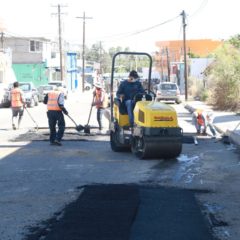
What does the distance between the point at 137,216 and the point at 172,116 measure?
5.41 metres

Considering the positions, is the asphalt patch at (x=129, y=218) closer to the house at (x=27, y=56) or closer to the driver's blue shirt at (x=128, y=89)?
the driver's blue shirt at (x=128, y=89)

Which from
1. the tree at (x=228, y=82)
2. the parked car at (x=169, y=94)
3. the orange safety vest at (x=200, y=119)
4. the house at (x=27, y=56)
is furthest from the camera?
the house at (x=27, y=56)

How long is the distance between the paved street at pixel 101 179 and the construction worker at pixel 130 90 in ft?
3.99

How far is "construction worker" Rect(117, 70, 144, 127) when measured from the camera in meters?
13.4

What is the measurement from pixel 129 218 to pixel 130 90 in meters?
6.51

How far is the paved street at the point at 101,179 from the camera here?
24.3 feet

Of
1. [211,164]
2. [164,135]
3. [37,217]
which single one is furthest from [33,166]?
[37,217]

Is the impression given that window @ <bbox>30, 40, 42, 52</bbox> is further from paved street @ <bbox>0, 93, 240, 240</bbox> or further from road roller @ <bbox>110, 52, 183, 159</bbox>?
road roller @ <bbox>110, 52, 183, 159</bbox>

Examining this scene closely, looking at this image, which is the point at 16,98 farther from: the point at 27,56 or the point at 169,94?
the point at 27,56

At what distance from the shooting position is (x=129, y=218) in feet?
24.0

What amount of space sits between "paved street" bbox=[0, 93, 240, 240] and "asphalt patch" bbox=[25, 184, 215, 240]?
40 millimetres

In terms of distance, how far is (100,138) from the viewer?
682 inches

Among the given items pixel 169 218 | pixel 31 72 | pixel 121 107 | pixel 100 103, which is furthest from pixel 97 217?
pixel 31 72

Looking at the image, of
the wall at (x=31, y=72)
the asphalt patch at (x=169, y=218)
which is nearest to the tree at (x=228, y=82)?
the asphalt patch at (x=169, y=218)
